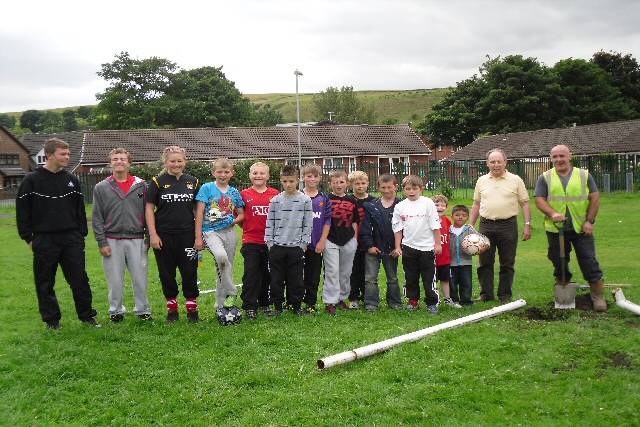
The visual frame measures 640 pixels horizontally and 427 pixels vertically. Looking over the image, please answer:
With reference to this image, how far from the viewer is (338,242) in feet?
26.8

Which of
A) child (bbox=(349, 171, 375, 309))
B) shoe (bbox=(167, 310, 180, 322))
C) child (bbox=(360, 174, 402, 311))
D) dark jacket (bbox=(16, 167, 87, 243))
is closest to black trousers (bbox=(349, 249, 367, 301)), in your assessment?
child (bbox=(349, 171, 375, 309))

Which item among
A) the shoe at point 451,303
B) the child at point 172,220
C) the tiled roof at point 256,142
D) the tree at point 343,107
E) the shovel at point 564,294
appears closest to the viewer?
the child at point 172,220

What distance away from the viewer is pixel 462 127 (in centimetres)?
6562

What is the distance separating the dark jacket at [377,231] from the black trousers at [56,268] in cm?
350

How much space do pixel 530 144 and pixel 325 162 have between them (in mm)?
16581

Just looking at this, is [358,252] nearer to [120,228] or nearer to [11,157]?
[120,228]

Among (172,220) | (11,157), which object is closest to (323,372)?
(172,220)

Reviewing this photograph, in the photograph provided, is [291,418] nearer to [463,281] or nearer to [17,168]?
[463,281]

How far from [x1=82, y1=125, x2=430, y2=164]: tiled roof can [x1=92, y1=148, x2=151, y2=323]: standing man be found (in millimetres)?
40991

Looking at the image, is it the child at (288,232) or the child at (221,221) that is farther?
the child at (288,232)

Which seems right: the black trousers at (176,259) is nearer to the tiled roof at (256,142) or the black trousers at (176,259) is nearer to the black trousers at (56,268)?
the black trousers at (56,268)

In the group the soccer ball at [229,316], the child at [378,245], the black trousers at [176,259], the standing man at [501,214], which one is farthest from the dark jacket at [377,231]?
the black trousers at [176,259]

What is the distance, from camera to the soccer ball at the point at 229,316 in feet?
24.7

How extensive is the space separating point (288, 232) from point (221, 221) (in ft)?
2.68
